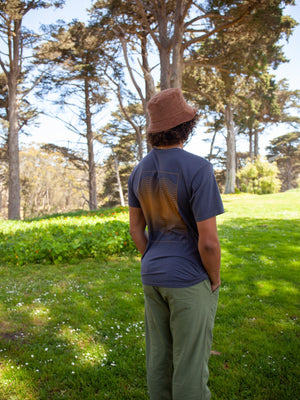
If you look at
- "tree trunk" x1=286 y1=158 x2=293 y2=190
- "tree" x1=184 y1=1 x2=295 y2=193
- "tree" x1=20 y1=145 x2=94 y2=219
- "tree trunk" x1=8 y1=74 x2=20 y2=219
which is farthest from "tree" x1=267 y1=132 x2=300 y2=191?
"tree trunk" x1=8 y1=74 x2=20 y2=219

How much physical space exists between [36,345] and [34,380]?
0.55m

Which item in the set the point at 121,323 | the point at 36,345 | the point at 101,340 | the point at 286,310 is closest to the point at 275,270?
the point at 286,310

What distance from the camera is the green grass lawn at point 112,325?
2.50 m

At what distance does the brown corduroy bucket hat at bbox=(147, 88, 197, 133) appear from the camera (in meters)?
1.66

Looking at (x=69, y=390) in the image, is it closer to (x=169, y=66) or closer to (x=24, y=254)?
(x=24, y=254)

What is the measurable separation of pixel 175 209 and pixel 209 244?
0.80 feet

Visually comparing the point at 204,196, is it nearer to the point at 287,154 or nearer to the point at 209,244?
the point at 209,244

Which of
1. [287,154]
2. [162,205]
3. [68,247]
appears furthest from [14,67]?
[287,154]

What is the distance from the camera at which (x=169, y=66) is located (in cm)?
1055

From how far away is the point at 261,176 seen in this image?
22.0 meters

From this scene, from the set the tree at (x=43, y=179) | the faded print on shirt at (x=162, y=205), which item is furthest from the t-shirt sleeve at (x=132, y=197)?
the tree at (x=43, y=179)

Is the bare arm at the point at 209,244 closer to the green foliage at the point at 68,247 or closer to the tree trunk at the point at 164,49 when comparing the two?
the green foliage at the point at 68,247

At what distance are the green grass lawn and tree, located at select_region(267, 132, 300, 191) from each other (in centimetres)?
2803

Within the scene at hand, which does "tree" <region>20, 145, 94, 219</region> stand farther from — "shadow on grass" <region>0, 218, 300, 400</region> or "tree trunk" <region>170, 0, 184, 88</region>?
"shadow on grass" <region>0, 218, 300, 400</region>
